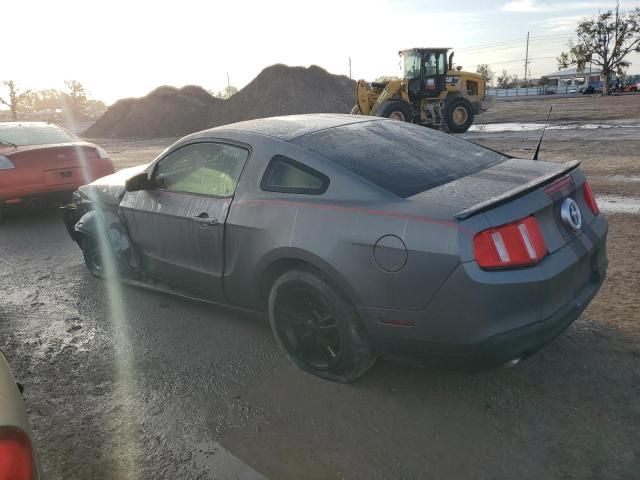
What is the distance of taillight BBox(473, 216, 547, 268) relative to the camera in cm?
241

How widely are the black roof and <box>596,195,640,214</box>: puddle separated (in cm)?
403

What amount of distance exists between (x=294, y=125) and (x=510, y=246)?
1731 millimetres

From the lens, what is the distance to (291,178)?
315 cm

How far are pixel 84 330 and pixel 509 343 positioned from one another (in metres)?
3.12

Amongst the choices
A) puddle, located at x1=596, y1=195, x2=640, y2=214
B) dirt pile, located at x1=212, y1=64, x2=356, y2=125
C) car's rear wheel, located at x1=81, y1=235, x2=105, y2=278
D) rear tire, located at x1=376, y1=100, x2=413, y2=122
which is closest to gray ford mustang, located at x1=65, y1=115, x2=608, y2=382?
car's rear wheel, located at x1=81, y1=235, x2=105, y2=278

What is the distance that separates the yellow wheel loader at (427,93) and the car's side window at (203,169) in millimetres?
14323

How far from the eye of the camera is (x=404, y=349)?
2.68m

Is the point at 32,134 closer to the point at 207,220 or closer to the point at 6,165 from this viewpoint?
the point at 6,165

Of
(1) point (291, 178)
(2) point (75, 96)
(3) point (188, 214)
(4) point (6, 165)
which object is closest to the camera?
(1) point (291, 178)

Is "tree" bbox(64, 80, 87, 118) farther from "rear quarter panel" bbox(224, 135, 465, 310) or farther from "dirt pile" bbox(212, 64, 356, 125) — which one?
"rear quarter panel" bbox(224, 135, 465, 310)

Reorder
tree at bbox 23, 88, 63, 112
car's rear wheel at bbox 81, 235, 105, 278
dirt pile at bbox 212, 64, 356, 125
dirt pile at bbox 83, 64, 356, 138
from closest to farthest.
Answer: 1. car's rear wheel at bbox 81, 235, 105, 278
2. dirt pile at bbox 212, 64, 356, 125
3. dirt pile at bbox 83, 64, 356, 138
4. tree at bbox 23, 88, 63, 112

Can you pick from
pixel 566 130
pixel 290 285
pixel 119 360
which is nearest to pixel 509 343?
pixel 290 285

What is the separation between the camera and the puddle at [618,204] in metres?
6.34

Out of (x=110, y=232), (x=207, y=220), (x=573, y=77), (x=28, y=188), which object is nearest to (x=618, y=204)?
(x=207, y=220)
